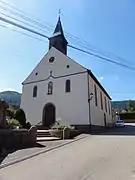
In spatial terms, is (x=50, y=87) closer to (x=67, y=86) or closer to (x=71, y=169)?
(x=67, y=86)

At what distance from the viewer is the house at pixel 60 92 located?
75.3 ft

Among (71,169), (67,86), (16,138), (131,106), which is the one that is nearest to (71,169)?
(71,169)

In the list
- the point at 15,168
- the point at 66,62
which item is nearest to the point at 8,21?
the point at 15,168

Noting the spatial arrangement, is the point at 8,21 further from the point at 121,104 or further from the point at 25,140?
the point at 121,104

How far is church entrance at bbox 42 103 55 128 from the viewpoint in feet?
83.0

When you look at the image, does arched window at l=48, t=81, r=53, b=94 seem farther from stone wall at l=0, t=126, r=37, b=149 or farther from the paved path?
the paved path

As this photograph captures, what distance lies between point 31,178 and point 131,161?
3.73 metres

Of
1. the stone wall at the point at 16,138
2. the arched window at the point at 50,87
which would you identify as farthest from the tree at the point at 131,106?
the stone wall at the point at 16,138

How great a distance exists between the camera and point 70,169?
6.23m

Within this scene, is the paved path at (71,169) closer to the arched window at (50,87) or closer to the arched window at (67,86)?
the arched window at (67,86)

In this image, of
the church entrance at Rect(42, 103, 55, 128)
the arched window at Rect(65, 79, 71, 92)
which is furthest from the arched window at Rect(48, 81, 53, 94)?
the arched window at Rect(65, 79, 71, 92)

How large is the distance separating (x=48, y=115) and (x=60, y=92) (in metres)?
3.25

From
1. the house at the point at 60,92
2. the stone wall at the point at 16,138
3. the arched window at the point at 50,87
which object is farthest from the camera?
the arched window at the point at 50,87

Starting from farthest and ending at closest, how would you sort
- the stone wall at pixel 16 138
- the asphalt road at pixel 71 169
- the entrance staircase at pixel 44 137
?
the entrance staircase at pixel 44 137
the stone wall at pixel 16 138
the asphalt road at pixel 71 169
